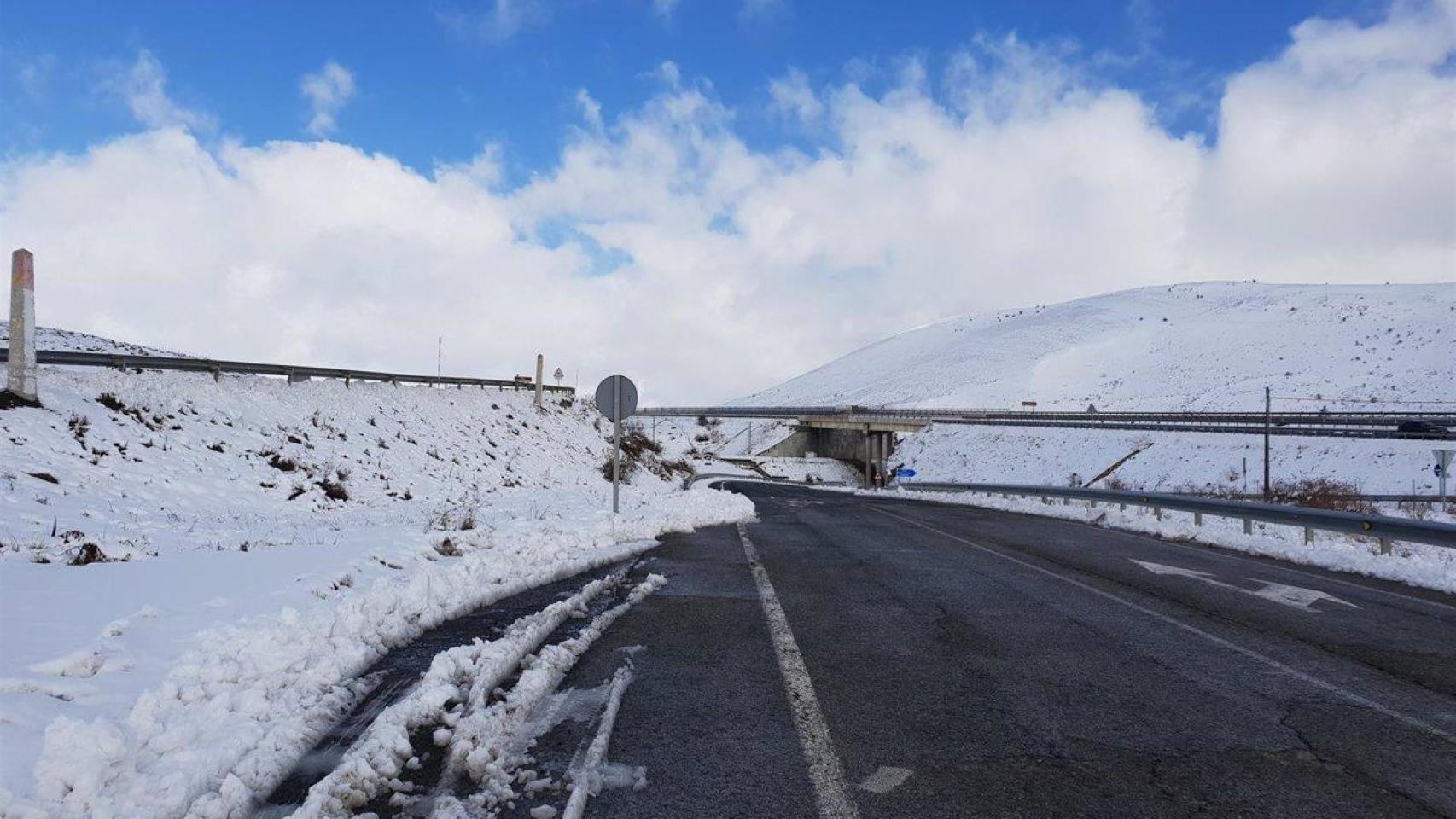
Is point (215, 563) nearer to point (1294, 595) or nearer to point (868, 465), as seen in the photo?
point (1294, 595)

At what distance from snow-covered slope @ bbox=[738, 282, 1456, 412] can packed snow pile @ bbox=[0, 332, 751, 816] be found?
65.7 m

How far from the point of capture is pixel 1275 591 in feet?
28.4

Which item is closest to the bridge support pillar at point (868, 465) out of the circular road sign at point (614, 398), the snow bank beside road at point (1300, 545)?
the snow bank beside road at point (1300, 545)

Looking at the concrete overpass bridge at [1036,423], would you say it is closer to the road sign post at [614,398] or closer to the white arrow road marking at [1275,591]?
the white arrow road marking at [1275,591]

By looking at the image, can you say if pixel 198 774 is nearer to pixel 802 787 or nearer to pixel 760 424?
pixel 802 787

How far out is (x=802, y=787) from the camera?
3.42 m

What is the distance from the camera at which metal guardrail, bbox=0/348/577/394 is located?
15802 millimetres

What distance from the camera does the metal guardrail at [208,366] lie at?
51.8 feet

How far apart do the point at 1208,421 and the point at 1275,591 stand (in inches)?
1610

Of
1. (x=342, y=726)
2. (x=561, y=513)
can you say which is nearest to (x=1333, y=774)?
(x=342, y=726)

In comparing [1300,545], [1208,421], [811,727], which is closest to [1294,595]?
[1300,545]

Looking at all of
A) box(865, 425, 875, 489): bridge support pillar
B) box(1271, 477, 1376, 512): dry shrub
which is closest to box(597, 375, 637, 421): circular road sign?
box(1271, 477, 1376, 512): dry shrub

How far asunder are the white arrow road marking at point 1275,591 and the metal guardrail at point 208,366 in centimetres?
1871

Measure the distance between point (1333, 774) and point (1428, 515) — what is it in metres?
22.5
